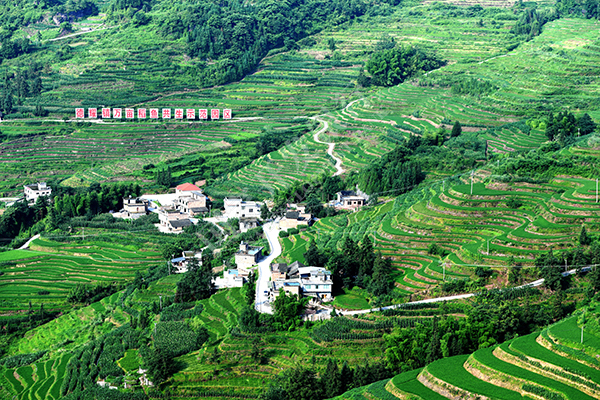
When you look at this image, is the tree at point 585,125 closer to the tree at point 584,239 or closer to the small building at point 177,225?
the tree at point 584,239

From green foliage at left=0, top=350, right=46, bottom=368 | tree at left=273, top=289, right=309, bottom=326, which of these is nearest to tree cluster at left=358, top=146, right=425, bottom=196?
tree at left=273, top=289, right=309, bottom=326

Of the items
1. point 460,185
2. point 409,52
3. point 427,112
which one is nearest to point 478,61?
point 409,52

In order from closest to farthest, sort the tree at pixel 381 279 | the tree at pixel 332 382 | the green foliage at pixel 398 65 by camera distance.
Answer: the tree at pixel 332 382 < the tree at pixel 381 279 < the green foliage at pixel 398 65

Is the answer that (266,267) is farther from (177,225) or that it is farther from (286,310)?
(177,225)

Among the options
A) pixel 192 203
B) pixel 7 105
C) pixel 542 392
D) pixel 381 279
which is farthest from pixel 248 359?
pixel 7 105

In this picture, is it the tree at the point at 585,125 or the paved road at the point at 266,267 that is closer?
the paved road at the point at 266,267

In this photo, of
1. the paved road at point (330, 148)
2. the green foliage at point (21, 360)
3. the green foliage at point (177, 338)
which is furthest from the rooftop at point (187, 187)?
the green foliage at point (177, 338)
